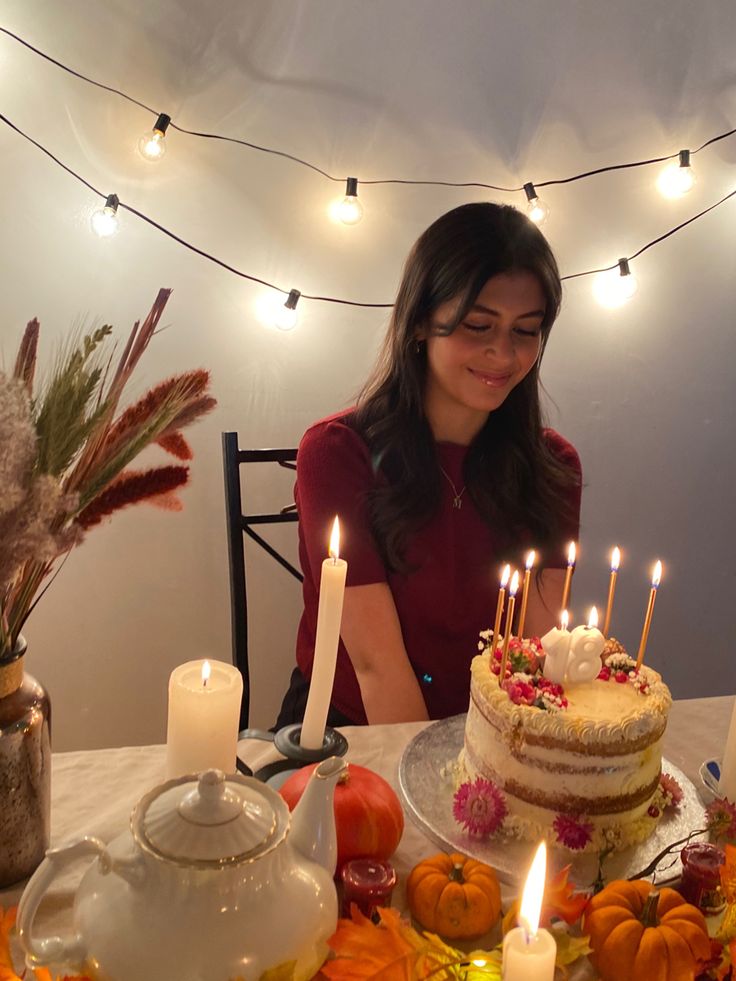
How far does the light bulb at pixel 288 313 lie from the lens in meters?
1.86

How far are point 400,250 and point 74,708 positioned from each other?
132cm

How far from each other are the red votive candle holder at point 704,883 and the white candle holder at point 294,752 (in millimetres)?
355

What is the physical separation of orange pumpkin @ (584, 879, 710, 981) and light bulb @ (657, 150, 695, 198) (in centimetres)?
182

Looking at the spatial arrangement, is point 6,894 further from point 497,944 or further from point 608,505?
point 608,505

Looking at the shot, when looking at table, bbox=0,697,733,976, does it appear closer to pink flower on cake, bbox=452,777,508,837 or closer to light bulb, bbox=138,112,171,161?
pink flower on cake, bbox=452,777,508,837

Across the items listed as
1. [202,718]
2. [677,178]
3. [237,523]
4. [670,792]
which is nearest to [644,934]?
[670,792]

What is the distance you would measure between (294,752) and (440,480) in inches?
30.2

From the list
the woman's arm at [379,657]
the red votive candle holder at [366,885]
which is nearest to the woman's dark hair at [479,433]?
the woman's arm at [379,657]

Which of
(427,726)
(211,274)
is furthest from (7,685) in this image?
(211,274)

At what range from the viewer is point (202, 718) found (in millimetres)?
802

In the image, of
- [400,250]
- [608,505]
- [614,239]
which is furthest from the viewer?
[608,505]

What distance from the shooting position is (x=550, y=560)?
1.66m

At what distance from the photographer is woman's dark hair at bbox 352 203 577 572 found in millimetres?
1453

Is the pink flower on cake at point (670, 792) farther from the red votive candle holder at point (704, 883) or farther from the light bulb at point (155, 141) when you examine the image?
the light bulb at point (155, 141)
